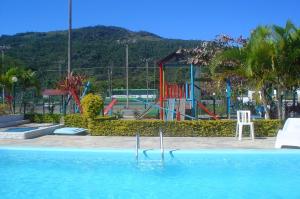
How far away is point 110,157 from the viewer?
10.6 metres

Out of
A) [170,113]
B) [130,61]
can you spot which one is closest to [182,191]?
[170,113]

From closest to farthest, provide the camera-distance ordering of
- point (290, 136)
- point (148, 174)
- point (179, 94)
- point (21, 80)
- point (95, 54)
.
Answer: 1. point (148, 174)
2. point (290, 136)
3. point (179, 94)
4. point (21, 80)
5. point (95, 54)

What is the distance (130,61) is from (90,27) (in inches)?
1330

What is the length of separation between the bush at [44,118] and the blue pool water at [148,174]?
7.19m

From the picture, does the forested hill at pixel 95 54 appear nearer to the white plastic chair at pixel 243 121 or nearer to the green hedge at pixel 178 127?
the green hedge at pixel 178 127

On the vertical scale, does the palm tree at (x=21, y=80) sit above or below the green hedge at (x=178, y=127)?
above

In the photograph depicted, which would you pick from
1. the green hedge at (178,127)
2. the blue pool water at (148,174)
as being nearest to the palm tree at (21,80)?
the green hedge at (178,127)

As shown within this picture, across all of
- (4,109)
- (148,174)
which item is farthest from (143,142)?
(4,109)

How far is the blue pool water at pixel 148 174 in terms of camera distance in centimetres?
778

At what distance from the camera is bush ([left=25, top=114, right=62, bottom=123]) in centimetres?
1856

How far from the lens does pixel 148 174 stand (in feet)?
29.9

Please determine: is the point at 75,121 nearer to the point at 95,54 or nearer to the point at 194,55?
the point at 194,55

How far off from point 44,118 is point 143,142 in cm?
786

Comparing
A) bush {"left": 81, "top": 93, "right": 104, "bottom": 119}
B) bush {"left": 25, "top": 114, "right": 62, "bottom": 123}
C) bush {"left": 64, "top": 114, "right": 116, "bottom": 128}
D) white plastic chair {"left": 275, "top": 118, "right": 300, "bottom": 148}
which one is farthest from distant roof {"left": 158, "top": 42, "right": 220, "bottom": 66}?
white plastic chair {"left": 275, "top": 118, "right": 300, "bottom": 148}
